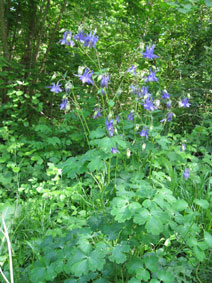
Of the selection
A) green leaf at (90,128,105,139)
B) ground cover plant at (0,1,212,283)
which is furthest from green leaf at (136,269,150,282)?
green leaf at (90,128,105,139)

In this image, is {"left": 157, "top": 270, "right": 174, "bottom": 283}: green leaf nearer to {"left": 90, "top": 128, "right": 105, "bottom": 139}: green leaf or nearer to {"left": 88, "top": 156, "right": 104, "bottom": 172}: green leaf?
{"left": 88, "top": 156, "right": 104, "bottom": 172}: green leaf

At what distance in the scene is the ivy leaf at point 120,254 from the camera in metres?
1.43

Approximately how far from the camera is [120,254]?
1449 millimetres

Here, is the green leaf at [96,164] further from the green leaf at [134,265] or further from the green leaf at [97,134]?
the green leaf at [134,265]

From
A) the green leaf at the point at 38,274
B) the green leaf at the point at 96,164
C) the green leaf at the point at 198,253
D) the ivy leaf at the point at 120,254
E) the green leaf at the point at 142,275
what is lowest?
the green leaf at the point at 38,274

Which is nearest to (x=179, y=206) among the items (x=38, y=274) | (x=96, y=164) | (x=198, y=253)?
(x=198, y=253)

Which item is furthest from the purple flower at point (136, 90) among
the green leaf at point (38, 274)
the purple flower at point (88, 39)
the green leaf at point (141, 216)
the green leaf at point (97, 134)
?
the green leaf at point (38, 274)

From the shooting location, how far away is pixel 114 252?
1468 mm

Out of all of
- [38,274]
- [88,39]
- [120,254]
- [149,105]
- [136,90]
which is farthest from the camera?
[136,90]

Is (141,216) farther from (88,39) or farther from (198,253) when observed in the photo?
(88,39)

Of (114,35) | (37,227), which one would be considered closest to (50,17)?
(114,35)

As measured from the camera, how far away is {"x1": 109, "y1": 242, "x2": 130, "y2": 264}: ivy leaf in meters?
1.43

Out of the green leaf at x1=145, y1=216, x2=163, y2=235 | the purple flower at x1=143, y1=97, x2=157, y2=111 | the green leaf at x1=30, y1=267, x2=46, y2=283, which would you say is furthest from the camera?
the purple flower at x1=143, y1=97, x2=157, y2=111

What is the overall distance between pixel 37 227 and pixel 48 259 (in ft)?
2.71
